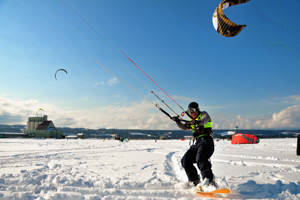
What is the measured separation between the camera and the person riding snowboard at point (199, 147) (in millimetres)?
3811

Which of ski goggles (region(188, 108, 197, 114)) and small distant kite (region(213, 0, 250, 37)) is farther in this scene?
small distant kite (region(213, 0, 250, 37))

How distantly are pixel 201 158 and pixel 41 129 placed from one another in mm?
59453

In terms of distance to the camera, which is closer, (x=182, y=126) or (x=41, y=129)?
Result: (x=182, y=126)

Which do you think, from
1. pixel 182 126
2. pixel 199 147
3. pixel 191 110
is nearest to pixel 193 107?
pixel 191 110

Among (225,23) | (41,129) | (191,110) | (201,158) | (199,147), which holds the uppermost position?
(225,23)

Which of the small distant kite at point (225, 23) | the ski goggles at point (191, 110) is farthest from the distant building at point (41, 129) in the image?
the ski goggles at point (191, 110)

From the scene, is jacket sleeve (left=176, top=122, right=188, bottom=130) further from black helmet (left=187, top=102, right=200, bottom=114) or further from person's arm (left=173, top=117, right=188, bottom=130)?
black helmet (left=187, top=102, right=200, bottom=114)

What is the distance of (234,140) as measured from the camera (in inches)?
840

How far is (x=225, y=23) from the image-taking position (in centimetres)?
789

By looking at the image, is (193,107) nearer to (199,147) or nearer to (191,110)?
(191,110)

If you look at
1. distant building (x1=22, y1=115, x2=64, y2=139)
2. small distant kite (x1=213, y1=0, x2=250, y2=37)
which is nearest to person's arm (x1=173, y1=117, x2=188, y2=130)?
small distant kite (x1=213, y1=0, x2=250, y2=37)

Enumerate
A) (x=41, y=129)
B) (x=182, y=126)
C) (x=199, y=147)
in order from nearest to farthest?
(x=199, y=147) < (x=182, y=126) < (x=41, y=129)

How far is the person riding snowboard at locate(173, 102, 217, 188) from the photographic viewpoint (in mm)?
3811

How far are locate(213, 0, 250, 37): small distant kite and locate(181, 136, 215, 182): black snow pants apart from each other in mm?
5371
